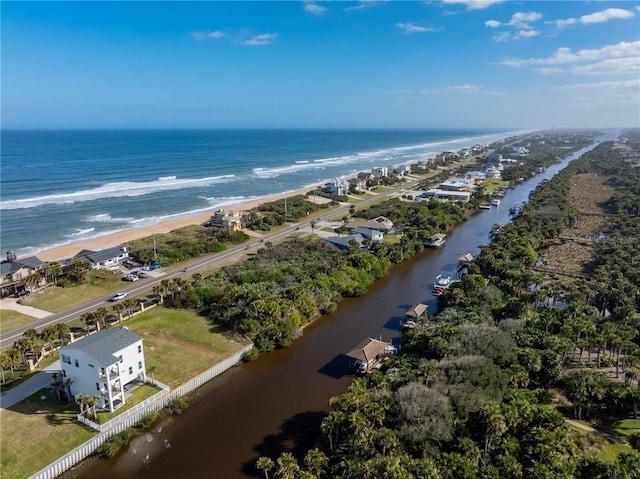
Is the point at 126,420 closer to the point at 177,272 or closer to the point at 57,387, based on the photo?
the point at 57,387

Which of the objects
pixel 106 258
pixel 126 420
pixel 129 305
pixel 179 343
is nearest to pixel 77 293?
pixel 106 258

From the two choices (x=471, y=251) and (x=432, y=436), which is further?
(x=471, y=251)

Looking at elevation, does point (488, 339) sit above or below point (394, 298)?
above

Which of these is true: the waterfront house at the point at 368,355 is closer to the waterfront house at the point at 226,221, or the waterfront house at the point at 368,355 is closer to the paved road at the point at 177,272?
the paved road at the point at 177,272

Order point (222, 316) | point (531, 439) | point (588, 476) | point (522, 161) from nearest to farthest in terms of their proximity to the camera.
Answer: point (588, 476) → point (531, 439) → point (222, 316) → point (522, 161)

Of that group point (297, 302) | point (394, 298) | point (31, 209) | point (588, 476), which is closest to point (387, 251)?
point (394, 298)

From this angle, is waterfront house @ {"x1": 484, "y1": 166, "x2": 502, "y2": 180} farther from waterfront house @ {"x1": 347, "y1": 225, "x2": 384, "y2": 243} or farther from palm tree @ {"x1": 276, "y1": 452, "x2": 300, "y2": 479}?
palm tree @ {"x1": 276, "y1": 452, "x2": 300, "y2": 479}

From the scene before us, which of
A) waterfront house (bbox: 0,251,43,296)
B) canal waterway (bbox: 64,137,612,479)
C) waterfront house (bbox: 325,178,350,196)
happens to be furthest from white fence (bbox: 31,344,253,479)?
waterfront house (bbox: 325,178,350,196)

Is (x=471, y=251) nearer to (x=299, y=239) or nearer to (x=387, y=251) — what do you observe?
(x=387, y=251)
